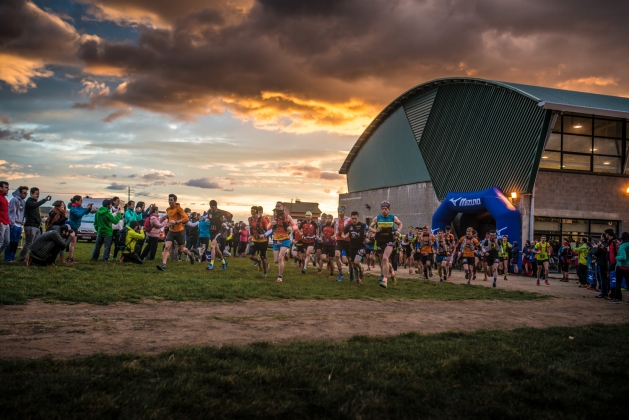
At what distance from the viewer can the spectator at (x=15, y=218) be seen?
45.2 ft

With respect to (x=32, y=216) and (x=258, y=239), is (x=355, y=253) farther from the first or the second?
(x=32, y=216)

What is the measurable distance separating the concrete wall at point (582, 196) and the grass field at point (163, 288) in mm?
13703

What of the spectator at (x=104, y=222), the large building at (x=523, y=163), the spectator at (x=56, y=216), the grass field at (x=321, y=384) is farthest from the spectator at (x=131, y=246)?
the large building at (x=523, y=163)

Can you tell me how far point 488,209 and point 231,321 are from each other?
70.2 feet

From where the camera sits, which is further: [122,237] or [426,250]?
[426,250]

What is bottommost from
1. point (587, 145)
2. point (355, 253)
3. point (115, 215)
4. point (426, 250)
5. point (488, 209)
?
point (355, 253)

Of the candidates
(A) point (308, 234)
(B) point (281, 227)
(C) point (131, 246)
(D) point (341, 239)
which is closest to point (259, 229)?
(B) point (281, 227)

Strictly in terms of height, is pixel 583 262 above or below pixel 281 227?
below

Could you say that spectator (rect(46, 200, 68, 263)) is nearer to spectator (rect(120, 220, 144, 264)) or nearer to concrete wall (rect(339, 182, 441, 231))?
spectator (rect(120, 220, 144, 264))

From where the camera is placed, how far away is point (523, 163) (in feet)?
84.7

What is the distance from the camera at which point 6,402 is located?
3.36 m

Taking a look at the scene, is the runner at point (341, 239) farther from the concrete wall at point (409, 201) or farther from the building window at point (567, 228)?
the concrete wall at point (409, 201)

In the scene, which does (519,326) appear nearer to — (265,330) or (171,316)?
(265,330)

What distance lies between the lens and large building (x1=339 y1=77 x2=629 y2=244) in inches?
998
